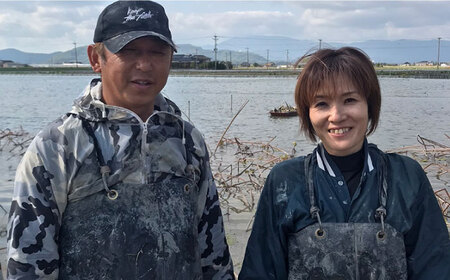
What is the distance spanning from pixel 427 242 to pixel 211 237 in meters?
1.18

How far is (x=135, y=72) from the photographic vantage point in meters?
2.36

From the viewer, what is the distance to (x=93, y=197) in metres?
2.21

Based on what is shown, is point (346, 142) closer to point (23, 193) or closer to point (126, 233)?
point (126, 233)

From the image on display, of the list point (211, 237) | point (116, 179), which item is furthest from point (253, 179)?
point (116, 179)

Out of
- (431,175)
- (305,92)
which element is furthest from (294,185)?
(431,175)

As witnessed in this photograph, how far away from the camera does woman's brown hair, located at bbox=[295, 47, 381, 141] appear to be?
2.48 meters

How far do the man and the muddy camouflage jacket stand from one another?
0.41 metres

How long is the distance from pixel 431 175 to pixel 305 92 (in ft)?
35.4

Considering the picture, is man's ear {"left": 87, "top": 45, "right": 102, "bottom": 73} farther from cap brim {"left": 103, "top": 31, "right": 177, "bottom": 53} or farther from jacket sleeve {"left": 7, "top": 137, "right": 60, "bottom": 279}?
jacket sleeve {"left": 7, "top": 137, "right": 60, "bottom": 279}

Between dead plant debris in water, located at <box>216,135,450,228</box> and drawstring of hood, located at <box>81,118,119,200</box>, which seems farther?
dead plant debris in water, located at <box>216,135,450,228</box>

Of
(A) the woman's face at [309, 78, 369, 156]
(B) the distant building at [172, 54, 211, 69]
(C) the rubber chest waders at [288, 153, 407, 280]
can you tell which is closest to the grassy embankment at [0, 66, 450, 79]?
(B) the distant building at [172, 54, 211, 69]

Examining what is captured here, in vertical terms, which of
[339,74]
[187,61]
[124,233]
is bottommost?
[124,233]

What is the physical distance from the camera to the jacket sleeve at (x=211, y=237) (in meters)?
2.61

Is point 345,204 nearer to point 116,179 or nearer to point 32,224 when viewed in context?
point 116,179
